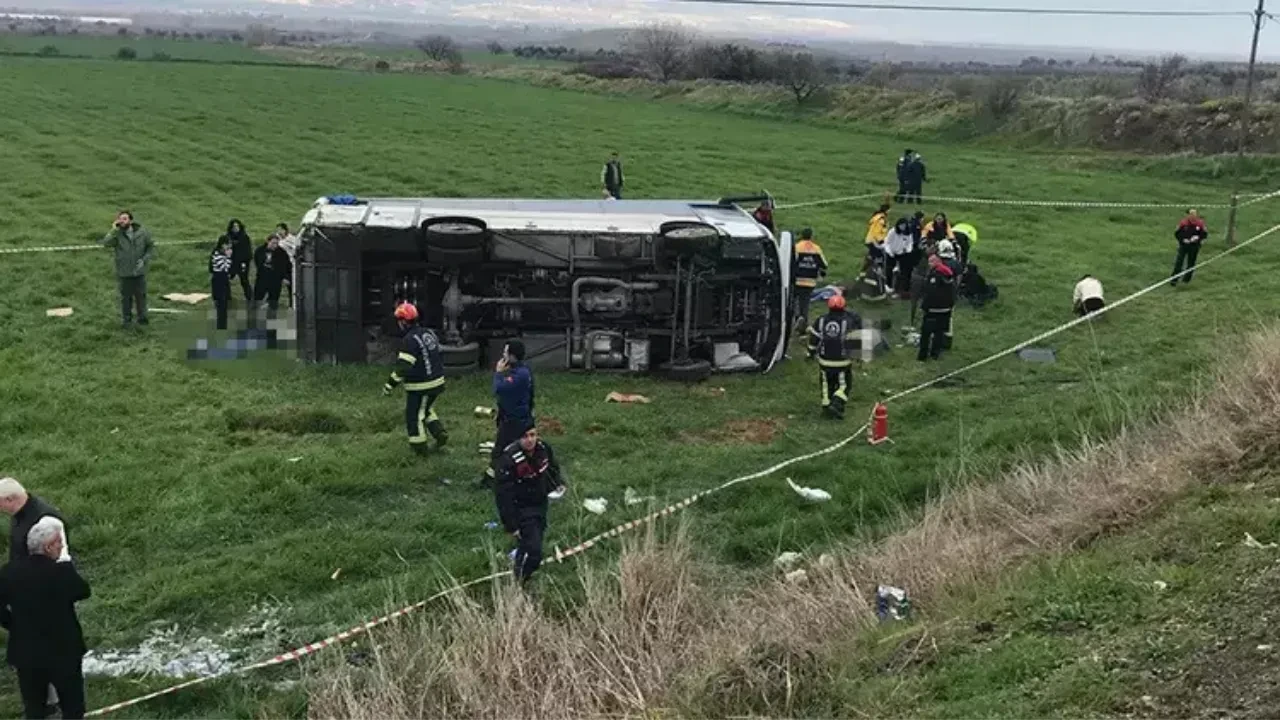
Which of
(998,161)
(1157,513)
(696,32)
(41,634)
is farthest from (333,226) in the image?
(696,32)

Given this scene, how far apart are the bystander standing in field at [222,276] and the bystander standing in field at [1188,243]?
48.3 ft

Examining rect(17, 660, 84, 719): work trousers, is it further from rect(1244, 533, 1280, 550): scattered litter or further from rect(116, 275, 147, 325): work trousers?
rect(116, 275, 147, 325): work trousers

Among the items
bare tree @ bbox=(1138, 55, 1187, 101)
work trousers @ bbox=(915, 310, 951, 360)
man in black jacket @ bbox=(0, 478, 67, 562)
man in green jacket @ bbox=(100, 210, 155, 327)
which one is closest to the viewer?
man in black jacket @ bbox=(0, 478, 67, 562)

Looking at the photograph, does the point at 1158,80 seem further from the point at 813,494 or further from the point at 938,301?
the point at 813,494

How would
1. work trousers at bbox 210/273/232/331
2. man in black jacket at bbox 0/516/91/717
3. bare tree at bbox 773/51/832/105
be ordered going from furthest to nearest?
bare tree at bbox 773/51/832/105 < work trousers at bbox 210/273/232/331 < man in black jacket at bbox 0/516/91/717

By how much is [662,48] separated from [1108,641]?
83.1m

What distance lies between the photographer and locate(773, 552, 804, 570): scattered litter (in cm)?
918

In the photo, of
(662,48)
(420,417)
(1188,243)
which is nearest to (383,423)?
(420,417)

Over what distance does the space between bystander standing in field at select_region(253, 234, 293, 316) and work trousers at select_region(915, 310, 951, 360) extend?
27.9 feet

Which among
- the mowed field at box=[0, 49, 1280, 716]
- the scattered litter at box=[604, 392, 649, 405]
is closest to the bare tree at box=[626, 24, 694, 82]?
the mowed field at box=[0, 49, 1280, 716]

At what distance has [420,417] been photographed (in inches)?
456

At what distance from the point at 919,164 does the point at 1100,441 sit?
1701 cm

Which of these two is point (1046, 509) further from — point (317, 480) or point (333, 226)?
point (333, 226)

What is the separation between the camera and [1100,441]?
1123cm
